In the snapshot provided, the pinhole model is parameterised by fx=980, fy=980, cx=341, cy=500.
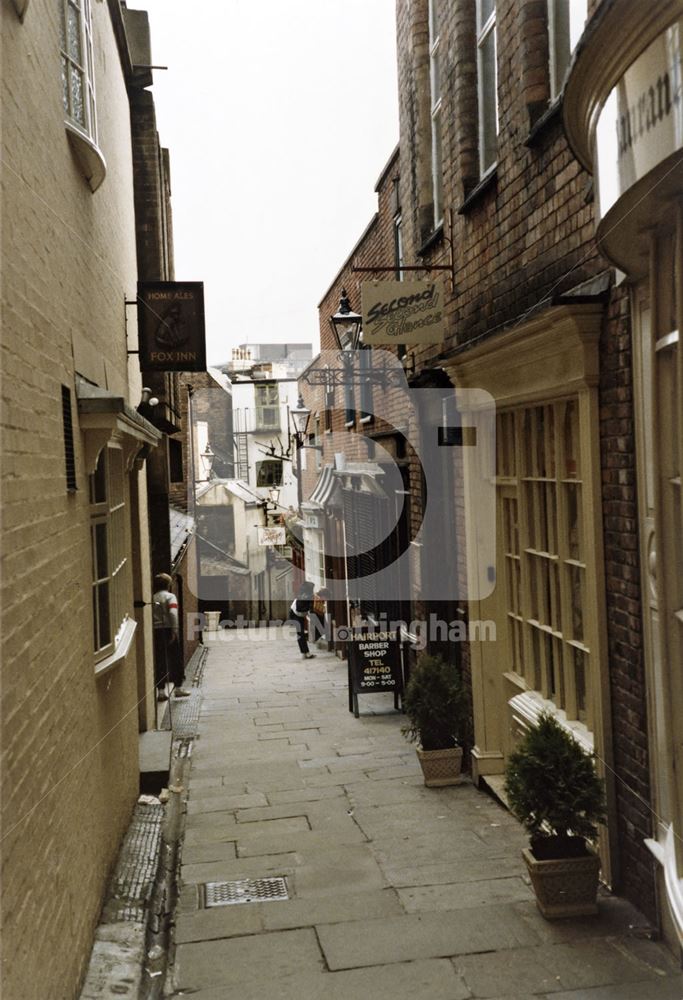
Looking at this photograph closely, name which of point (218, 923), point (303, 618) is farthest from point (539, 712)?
point (303, 618)

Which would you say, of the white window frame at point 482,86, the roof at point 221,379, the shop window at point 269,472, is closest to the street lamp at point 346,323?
the white window frame at point 482,86

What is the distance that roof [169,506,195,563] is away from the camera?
17094 millimetres

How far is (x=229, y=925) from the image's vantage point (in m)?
5.84

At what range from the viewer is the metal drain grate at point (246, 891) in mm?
6211

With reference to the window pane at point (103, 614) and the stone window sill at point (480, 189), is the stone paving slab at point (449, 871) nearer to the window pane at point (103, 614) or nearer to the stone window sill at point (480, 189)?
the window pane at point (103, 614)

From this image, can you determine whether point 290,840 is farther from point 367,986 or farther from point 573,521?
point 573,521

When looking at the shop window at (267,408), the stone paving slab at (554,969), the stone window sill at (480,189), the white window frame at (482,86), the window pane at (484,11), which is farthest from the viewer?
the shop window at (267,408)

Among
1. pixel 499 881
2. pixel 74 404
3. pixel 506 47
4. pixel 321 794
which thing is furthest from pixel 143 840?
pixel 506 47

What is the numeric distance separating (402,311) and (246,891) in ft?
17.7

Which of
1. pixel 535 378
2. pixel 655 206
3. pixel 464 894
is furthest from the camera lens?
pixel 535 378

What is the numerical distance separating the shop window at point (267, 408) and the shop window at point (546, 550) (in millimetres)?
40797

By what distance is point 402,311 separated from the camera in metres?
9.34

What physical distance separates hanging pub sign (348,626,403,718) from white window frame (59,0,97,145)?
7.27m

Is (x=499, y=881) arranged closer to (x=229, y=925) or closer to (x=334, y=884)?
(x=334, y=884)
